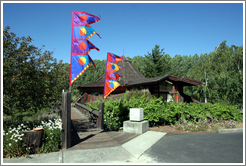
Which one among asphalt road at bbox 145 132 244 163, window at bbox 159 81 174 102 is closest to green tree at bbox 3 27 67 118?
asphalt road at bbox 145 132 244 163

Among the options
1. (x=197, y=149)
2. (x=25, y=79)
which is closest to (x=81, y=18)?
(x=25, y=79)

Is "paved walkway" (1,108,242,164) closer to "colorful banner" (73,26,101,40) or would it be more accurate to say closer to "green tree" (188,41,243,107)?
"colorful banner" (73,26,101,40)

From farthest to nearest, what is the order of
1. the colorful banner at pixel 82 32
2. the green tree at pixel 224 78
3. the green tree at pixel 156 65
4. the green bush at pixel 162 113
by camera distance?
the green tree at pixel 156 65 < the green tree at pixel 224 78 < the green bush at pixel 162 113 < the colorful banner at pixel 82 32

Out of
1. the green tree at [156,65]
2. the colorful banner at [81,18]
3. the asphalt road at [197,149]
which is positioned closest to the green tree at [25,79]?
the colorful banner at [81,18]

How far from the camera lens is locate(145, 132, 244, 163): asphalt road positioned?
16.4 ft

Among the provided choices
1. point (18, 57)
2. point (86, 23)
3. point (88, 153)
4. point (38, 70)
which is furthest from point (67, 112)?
point (86, 23)

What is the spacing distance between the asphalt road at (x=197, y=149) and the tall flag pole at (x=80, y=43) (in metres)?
3.84

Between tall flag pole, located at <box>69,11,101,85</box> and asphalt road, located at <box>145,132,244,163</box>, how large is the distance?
151 inches

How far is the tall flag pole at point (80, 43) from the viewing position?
651cm

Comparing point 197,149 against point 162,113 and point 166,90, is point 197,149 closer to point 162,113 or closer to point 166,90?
point 162,113

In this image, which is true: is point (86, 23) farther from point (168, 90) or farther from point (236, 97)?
point (236, 97)

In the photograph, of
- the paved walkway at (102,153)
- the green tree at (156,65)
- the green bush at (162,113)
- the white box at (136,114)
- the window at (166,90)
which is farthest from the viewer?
the green tree at (156,65)

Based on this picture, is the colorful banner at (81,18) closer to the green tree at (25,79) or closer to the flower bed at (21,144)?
the green tree at (25,79)

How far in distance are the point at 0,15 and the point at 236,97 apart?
19.9 m
